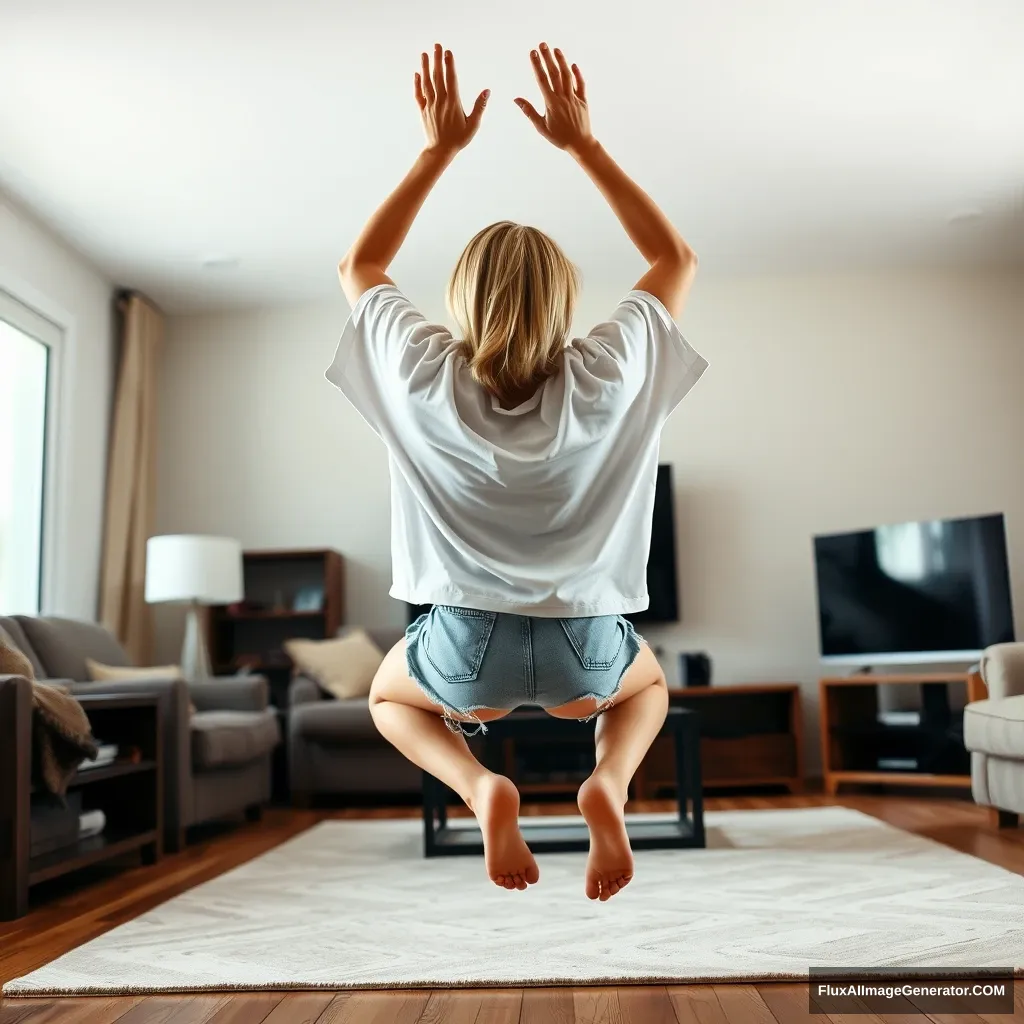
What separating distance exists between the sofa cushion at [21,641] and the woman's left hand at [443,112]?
318 cm

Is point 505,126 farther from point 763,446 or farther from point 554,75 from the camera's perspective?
point 554,75

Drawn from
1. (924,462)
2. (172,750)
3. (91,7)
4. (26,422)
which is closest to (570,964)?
(172,750)

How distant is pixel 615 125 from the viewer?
4648 millimetres

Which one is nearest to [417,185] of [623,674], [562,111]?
[562,111]

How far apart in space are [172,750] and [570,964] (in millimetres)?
2228

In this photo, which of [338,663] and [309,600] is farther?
[309,600]

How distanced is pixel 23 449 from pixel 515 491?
470 cm

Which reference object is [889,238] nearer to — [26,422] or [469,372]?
[26,422]

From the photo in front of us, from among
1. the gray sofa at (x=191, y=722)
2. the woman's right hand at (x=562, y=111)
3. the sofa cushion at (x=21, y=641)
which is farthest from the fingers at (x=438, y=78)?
the sofa cushion at (x=21, y=641)

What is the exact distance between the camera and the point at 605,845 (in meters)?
1.47

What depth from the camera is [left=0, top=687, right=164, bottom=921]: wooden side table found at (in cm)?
296

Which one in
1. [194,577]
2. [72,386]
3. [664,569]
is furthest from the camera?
[664,569]

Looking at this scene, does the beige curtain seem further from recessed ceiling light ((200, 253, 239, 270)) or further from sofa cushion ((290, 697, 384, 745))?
sofa cushion ((290, 697, 384, 745))

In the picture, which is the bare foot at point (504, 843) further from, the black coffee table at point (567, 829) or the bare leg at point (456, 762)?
the black coffee table at point (567, 829)
